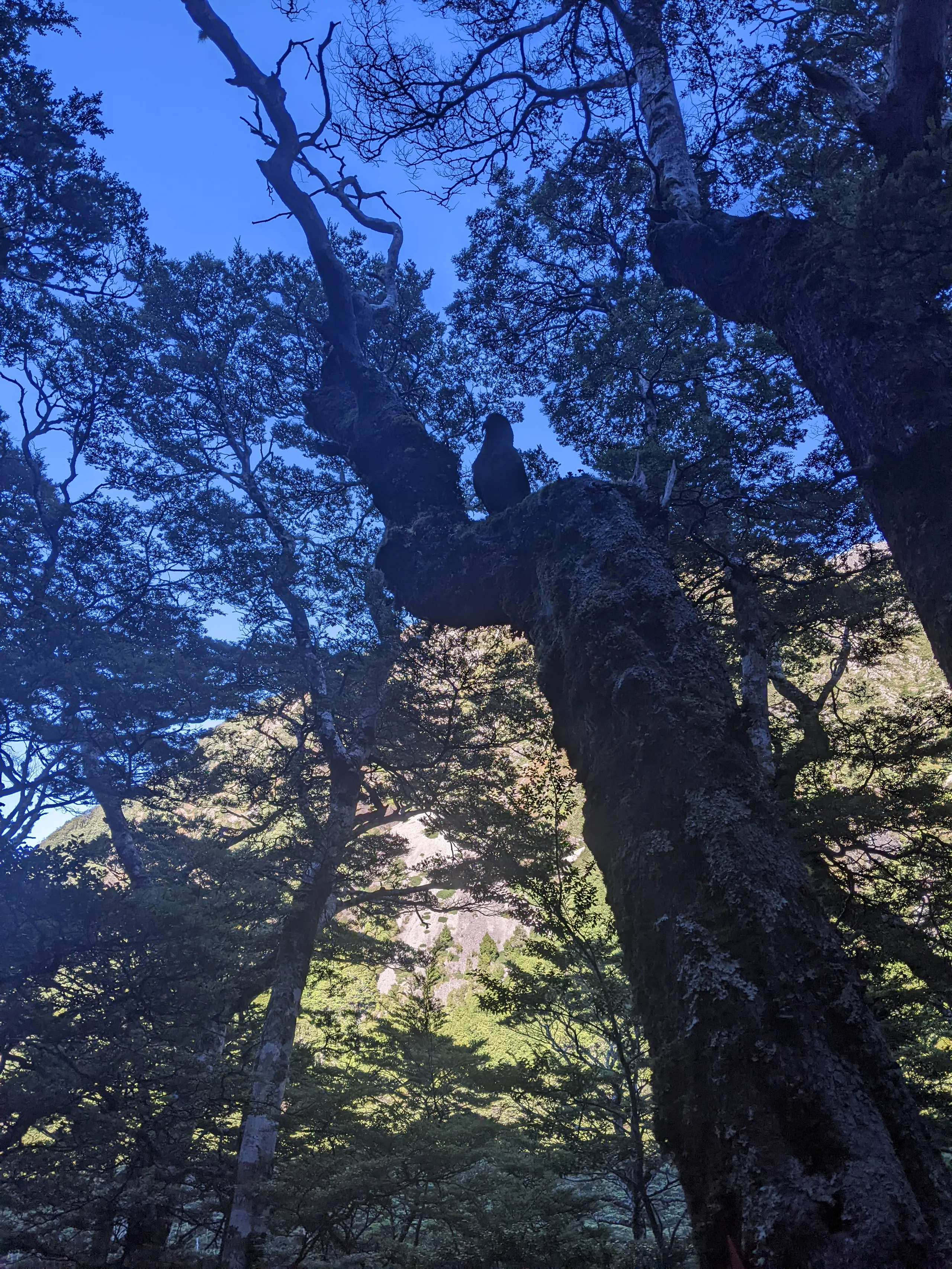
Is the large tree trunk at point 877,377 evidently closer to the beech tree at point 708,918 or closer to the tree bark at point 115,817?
the beech tree at point 708,918

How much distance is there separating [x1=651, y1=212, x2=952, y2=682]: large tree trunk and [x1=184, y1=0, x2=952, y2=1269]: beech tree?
0.17 m

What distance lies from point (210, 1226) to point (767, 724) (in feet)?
24.9

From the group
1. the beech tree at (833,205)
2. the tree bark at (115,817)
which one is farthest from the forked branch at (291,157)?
the tree bark at (115,817)

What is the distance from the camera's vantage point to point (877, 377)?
7.77 ft

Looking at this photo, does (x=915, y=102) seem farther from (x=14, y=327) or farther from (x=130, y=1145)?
(x=14, y=327)

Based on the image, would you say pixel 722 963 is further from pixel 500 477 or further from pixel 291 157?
pixel 291 157

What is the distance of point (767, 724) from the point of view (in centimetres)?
593

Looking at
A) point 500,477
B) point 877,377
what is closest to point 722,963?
point 877,377

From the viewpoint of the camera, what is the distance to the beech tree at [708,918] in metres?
1.22

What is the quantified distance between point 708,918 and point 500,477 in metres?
2.79

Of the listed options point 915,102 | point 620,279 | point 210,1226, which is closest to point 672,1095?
point 915,102

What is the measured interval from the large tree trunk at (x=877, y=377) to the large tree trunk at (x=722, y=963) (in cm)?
71

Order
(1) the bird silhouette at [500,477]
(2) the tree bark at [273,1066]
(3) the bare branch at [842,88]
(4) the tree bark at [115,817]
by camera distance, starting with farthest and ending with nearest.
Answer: (4) the tree bark at [115,817]
(2) the tree bark at [273,1066]
(3) the bare branch at [842,88]
(1) the bird silhouette at [500,477]

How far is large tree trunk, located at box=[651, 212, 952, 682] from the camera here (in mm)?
1996
